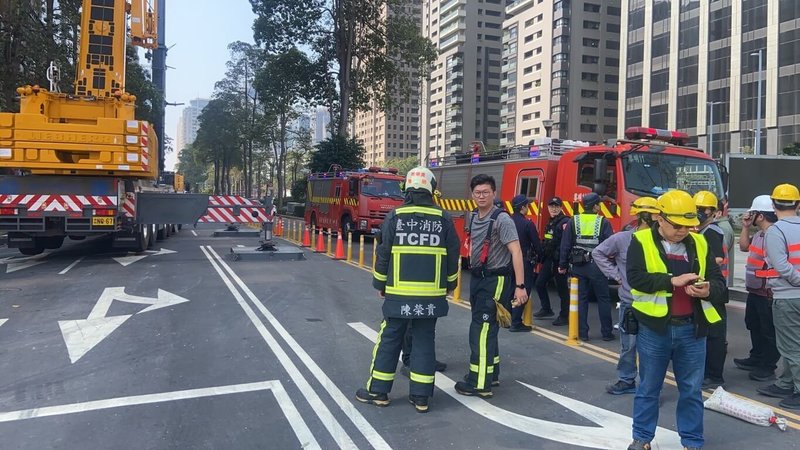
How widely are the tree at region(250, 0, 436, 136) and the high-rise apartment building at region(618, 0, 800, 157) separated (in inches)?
1124

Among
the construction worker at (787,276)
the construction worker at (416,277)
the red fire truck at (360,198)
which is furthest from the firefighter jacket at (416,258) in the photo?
the red fire truck at (360,198)

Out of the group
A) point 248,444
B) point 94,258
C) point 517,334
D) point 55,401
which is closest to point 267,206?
point 94,258

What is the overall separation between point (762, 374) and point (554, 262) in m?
3.47

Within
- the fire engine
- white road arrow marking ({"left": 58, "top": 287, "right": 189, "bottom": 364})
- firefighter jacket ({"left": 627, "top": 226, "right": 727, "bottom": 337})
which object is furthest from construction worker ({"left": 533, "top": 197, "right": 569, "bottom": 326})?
white road arrow marking ({"left": 58, "top": 287, "right": 189, "bottom": 364})

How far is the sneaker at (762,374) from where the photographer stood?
5.82 metres

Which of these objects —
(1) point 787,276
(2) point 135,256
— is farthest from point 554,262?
(2) point 135,256

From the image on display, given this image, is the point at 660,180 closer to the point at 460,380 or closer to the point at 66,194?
the point at 460,380

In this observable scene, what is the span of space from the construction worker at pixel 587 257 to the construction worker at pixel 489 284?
2.56 meters

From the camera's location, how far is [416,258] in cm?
465

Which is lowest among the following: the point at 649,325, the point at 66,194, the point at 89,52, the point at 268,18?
the point at 649,325

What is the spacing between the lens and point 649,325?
144 inches

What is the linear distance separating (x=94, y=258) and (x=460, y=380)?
40.8 feet

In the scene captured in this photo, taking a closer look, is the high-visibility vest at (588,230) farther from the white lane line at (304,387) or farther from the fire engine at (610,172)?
the white lane line at (304,387)

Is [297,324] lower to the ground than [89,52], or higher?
lower
